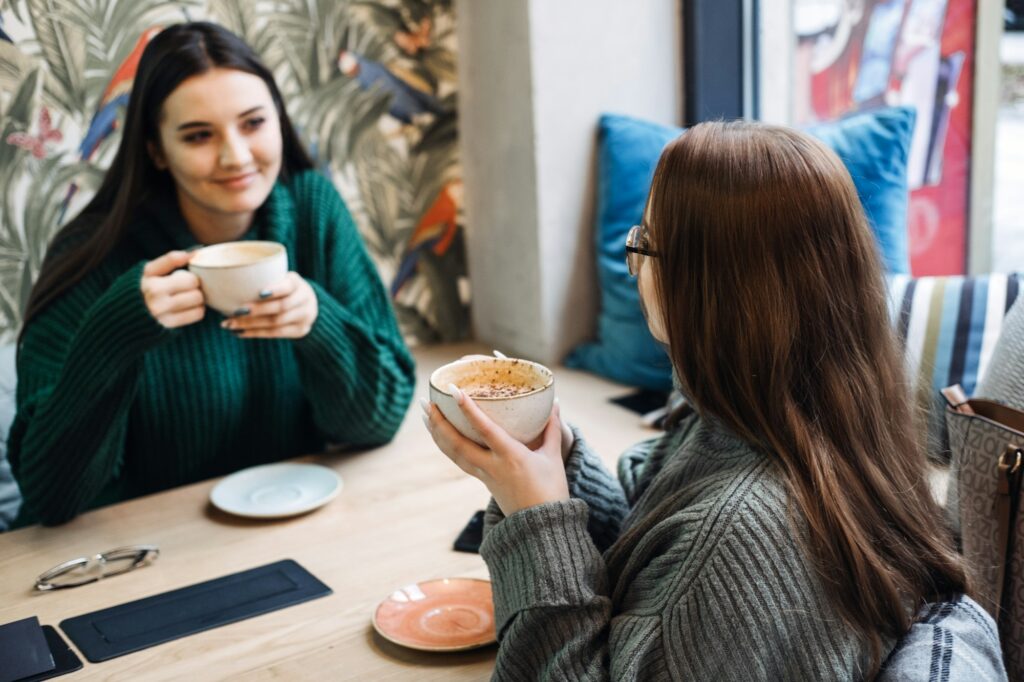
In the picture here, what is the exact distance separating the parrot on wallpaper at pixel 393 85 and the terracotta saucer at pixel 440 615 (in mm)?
1468

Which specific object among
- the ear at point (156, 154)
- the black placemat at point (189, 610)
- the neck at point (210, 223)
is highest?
the ear at point (156, 154)

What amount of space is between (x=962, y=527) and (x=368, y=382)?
3.06 feet

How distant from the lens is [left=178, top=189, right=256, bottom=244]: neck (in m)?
1.80

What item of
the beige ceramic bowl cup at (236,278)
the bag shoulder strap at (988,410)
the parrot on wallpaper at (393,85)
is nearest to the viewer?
the bag shoulder strap at (988,410)

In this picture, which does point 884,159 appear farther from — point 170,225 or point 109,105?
point 109,105

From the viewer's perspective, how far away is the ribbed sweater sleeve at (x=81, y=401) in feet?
4.87

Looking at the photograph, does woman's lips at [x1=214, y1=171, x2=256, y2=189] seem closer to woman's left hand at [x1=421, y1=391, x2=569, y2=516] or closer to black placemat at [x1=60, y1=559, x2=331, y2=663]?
black placemat at [x1=60, y1=559, x2=331, y2=663]

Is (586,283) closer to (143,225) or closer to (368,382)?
(368,382)

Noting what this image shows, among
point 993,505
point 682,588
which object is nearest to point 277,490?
point 682,588

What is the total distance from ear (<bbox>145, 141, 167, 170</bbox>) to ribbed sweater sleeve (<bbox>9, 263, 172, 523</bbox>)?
30 centimetres

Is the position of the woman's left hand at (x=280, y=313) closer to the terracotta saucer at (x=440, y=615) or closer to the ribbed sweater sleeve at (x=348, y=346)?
the ribbed sweater sleeve at (x=348, y=346)

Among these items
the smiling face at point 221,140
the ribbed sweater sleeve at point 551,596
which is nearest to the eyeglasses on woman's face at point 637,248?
the ribbed sweater sleeve at point 551,596

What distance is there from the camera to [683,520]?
94 cm

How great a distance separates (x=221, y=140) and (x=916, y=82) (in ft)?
5.68
